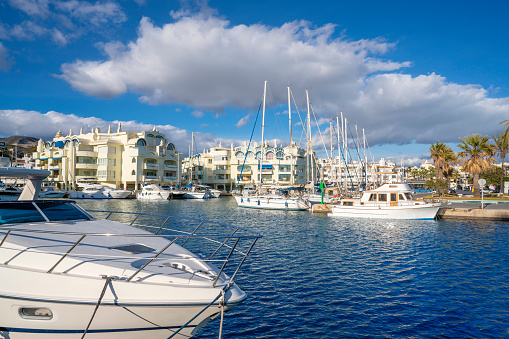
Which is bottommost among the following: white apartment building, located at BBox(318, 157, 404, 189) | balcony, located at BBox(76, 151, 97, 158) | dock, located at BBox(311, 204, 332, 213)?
dock, located at BBox(311, 204, 332, 213)

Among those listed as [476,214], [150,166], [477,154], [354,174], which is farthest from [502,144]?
[354,174]

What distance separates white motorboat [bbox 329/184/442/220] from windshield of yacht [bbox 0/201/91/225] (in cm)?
2943

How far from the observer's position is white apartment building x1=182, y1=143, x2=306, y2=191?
92375 millimetres

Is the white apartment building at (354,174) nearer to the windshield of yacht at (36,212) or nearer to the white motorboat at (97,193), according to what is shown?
the white motorboat at (97,193)

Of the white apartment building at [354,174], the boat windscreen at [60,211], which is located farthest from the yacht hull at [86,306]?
the white apartment building at [354,174]

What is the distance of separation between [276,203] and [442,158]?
31.6m

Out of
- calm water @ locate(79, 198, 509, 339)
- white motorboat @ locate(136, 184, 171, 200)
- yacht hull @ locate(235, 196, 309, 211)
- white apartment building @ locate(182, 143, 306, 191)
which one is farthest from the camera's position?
white apartment building @ locate(182, 143, 306, 191)

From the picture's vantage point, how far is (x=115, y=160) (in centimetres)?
8225

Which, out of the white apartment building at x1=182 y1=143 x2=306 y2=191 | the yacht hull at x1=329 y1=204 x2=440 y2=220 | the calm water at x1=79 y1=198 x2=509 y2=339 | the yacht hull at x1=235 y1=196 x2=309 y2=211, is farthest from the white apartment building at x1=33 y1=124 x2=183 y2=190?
the calm water at x1=79 y1=198 x2=509 y2=339

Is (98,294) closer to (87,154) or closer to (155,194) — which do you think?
(155,194)

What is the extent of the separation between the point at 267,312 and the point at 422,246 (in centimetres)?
1359

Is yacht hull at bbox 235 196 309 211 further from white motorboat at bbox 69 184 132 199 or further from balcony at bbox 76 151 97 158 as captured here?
balcony at bbox 76 151 97 158

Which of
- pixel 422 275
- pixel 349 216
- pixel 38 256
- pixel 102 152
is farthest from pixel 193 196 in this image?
pixel 38 256

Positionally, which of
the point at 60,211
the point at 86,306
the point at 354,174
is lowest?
the point at 86,306
